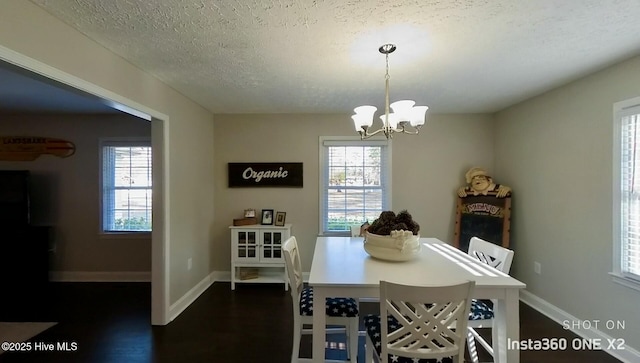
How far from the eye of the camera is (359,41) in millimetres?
1976

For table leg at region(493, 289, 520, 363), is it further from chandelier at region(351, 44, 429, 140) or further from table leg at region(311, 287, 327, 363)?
chandelier at region(351, 44, 429, 140)

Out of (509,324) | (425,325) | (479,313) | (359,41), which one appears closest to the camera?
(425,325)

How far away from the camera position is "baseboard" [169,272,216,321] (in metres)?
2.95

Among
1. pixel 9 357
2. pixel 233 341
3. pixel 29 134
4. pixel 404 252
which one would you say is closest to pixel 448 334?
pixel 404 252

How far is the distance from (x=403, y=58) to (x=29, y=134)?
5.05 metres

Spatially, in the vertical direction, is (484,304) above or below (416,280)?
below

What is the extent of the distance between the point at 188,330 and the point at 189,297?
0.67 metres

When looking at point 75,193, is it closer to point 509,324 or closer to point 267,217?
point 267,217

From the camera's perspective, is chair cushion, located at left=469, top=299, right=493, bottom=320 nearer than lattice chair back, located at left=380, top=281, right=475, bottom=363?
No

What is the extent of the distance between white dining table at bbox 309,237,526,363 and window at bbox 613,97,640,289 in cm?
132

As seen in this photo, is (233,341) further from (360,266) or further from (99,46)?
(99,46)

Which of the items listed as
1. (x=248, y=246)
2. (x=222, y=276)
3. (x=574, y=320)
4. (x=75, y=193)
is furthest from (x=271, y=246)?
(x=574, y=320)

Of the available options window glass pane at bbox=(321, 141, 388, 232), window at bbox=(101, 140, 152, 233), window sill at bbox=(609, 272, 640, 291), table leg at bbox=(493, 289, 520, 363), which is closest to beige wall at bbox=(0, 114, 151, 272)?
window at bbox=(101, 140, 152, 233)

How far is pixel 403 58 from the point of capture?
7.41ft
